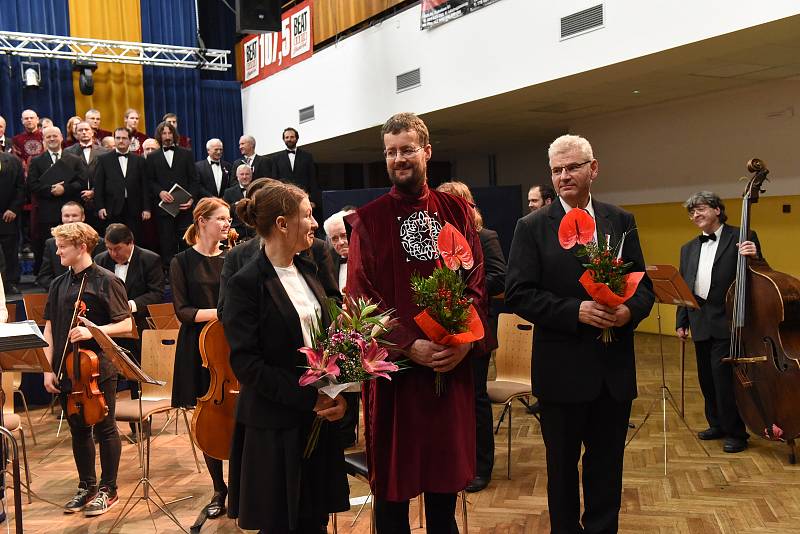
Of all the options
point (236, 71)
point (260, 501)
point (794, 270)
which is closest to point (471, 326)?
point (260, 501)

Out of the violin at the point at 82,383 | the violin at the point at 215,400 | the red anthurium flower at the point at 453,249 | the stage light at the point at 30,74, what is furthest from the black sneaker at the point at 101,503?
the stage light at the point at 30,74

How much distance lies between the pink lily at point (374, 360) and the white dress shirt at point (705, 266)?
3.40 metres

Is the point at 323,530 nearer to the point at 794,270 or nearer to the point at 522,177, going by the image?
the point at 794,270

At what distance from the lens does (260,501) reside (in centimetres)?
246

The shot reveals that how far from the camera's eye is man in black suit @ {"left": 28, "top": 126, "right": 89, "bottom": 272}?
8.01 meters

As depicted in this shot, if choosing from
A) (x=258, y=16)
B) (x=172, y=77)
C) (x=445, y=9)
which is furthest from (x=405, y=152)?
→ (x=172, y=77)

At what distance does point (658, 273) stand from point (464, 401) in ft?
7.98

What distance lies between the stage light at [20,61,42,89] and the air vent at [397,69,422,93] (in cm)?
524

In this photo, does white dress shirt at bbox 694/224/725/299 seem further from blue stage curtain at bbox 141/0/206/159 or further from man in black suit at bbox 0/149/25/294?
blue stage curtain at bbox 141/0/206/159

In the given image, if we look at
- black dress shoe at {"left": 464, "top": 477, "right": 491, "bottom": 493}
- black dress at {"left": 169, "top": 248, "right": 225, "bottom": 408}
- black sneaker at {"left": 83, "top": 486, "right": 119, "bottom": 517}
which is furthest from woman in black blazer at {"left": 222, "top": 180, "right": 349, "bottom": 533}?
black sneaker at {"left": 83, "top": 486, "right": 119, "bottom": 517}

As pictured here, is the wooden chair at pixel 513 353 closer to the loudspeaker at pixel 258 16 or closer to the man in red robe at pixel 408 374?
the man in red robe at pixel 408 374

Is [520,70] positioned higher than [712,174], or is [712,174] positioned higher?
[520,70]

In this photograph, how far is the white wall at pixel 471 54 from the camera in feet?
18.7

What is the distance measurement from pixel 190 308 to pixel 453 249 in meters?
2.03
